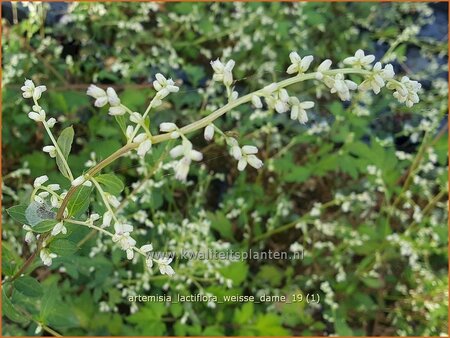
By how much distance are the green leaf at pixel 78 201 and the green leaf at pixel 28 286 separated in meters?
0.36

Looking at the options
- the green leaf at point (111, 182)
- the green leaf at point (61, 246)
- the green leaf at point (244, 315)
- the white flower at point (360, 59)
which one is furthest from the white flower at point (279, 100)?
the green leaf at point (244, 315)

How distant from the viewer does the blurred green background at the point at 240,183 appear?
2.11 m

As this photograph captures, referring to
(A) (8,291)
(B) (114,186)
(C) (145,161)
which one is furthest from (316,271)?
(B) (114,186)

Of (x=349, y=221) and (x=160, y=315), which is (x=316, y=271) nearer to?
(x=349, y=221)

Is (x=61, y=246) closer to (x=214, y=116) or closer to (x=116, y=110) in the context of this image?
(x=116, y=110)

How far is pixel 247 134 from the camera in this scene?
242 cm

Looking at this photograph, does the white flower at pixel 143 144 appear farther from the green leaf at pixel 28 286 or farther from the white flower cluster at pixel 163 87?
the green leaf at pixel 28 286

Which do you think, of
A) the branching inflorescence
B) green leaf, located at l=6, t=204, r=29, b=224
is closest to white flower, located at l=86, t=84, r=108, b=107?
the branching inflorescence

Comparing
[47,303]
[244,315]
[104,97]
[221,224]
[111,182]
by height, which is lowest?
[244,315]

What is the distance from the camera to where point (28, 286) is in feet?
4.76

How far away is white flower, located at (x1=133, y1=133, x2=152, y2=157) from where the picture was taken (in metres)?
0.92

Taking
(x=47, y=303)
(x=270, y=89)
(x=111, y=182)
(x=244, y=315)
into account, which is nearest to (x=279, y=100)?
(x=270, y=89)

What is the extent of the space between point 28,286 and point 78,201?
41cm

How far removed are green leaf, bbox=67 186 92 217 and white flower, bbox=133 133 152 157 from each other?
0.28m
